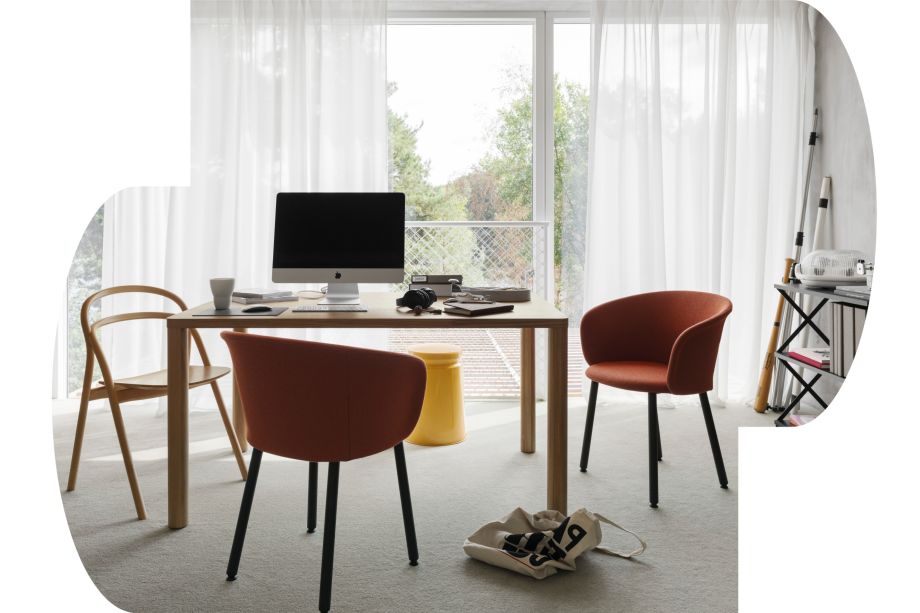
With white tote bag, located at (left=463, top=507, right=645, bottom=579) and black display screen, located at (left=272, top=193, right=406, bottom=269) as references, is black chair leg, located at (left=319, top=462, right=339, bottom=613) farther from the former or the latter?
black display screen, located at (left=272, top=193, right=406, bottom=269)

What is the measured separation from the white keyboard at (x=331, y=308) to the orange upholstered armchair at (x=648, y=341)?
94 cm

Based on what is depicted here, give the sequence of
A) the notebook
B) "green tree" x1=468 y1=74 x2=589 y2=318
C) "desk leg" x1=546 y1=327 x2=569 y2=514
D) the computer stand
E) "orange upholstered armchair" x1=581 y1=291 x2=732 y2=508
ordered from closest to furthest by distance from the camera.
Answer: "desk leg" x1=546 y1=327 x2=569 y2=514 → the notebook → "orange upholstered armchair" x1=581 y1=291 x2=732 y2=508 → the computer stand → "green tree" x1=468 y1=74 x2=589 y2=318

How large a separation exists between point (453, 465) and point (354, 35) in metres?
2.40

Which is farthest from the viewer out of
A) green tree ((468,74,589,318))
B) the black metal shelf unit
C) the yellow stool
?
green tree ((468,74,589,318))

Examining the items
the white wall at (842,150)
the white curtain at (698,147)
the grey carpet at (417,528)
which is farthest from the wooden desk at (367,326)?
the white wall at (842,150)

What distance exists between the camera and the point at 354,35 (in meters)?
3.88

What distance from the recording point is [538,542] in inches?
82.8

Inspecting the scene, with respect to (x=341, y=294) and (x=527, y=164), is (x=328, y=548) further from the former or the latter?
(x=527, y=164)

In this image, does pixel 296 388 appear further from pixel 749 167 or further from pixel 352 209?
pixel 749 167

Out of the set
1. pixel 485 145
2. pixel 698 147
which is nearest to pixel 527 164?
pixel 485 145

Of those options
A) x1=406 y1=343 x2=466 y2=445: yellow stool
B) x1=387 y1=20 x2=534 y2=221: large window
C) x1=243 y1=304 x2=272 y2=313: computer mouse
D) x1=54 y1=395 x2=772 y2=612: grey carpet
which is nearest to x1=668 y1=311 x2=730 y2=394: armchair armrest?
x1=54 y1=395 x2=772 y2=612: grey carpet

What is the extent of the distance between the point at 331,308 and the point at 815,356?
2.38 metres

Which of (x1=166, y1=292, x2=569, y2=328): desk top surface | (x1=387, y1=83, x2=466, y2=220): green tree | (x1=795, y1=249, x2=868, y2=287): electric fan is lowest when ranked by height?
(x1=166, y1=292, x2=569, y2=328): desk top surface

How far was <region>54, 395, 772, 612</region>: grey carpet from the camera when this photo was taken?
191 cm
